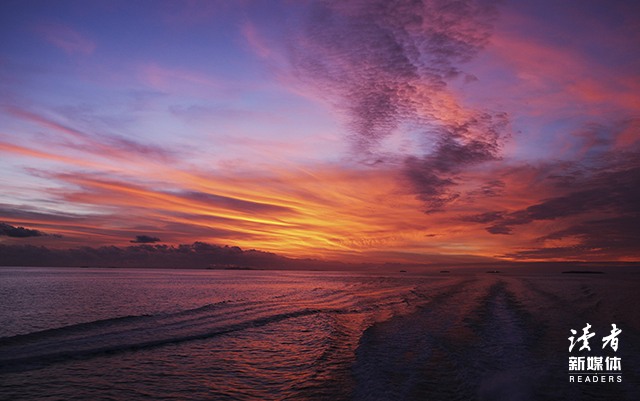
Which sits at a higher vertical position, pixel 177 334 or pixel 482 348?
pixel 482 348

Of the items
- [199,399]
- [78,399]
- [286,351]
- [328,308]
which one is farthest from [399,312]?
[78,399]

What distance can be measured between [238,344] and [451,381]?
44.2 ft

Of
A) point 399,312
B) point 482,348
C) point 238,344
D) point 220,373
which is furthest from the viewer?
point 399,312

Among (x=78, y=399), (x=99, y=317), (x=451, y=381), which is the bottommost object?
(x=99, y=317)

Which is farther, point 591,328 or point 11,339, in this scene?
point 591,328

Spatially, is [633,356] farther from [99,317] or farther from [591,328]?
[99,317]

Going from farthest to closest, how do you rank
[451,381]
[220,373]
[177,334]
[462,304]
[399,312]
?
[462,304], [399,312], [177,334], [220,373], [451,381]

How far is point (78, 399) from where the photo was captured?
504 inches

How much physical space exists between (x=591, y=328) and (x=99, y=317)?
135 ft

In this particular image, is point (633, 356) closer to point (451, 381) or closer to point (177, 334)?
point (451, 381)

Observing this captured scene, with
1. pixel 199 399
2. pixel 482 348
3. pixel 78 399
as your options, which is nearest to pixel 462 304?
pixel 482 348

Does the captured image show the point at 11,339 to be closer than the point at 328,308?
Yes

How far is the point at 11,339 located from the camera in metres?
21.8

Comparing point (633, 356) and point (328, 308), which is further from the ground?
point (633, 356)
